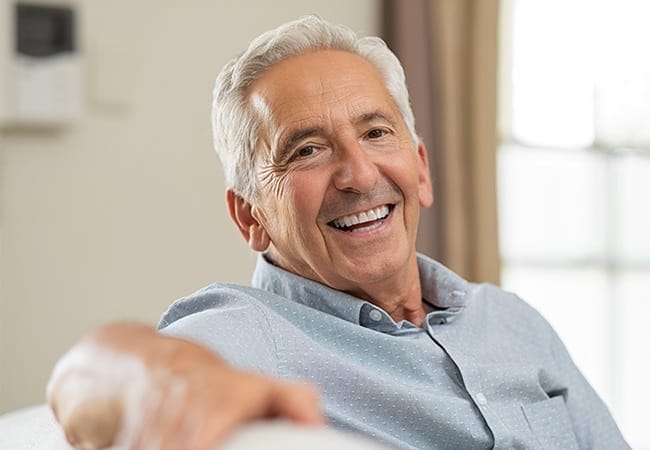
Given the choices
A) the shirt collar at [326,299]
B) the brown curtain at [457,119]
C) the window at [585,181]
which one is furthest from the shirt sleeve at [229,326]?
the window at [585,181]

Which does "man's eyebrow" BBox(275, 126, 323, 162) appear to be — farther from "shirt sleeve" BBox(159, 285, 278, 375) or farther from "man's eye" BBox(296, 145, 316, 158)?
Result: "shirt sleeve" BBox(159, 285, 278, 375)

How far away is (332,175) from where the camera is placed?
1712 mm

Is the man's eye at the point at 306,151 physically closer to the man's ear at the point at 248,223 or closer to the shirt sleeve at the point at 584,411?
the man's ear at the point at 248,223

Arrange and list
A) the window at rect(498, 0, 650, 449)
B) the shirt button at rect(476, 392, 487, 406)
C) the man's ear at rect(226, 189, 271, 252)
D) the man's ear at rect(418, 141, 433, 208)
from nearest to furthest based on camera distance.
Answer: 1. the shirt button at rect(476, 392, 487, 406)
2. the man's ear at rect(226, 189, 271, 252)
3. the man's ear at rect(418, 141, 433, 208)
4. the window at rect(498, 0, 650, 449)

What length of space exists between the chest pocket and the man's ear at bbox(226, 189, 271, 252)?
0.52 m

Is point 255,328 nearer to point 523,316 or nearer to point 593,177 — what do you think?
point 523,316

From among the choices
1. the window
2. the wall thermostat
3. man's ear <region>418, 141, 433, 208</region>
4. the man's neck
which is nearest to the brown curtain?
the window

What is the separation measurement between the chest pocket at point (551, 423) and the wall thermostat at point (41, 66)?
61.5 inches

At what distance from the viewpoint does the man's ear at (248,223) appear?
5.98 ft

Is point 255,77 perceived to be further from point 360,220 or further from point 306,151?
point 360,220

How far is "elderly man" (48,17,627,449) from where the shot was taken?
1555 mm

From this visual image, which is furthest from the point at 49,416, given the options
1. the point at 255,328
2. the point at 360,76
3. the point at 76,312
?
the point at 76,312

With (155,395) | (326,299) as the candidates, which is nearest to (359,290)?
(326,299)

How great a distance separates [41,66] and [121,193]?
1.31 ft
